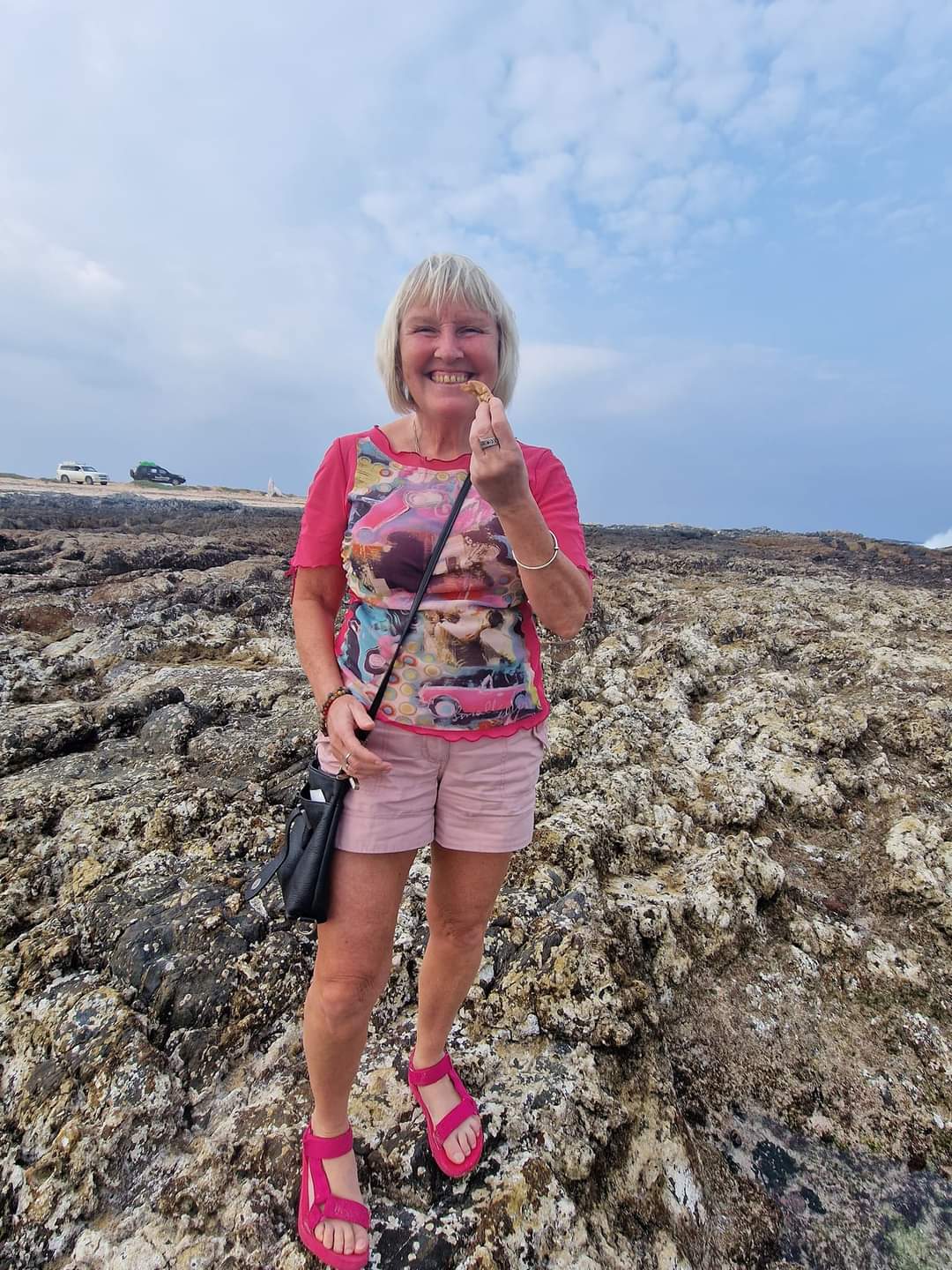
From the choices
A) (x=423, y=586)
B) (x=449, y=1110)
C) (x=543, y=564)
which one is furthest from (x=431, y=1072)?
(x=543, y=564)

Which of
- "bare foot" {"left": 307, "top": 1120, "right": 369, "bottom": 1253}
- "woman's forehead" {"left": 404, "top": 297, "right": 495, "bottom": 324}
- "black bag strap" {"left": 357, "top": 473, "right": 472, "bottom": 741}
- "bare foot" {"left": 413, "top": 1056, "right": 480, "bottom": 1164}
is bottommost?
"bare foot" {"left": 307, "top": 1120, "right": 369, "bottom": 1253}

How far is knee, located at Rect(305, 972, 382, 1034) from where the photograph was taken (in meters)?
1.78

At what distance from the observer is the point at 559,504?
1.75 metres

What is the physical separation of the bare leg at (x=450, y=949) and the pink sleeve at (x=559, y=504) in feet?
3.09

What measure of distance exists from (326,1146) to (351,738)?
1.28 metres

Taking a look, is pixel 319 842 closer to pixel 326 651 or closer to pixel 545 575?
pixel 326 651

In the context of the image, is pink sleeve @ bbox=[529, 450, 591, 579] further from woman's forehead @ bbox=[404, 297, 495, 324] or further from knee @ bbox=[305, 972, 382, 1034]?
knee @ bbox=[305, 972, 382, 1034]

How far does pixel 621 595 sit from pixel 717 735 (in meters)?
3.09

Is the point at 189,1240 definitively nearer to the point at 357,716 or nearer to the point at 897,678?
the point at 357,716

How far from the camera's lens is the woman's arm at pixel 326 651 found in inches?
67.6

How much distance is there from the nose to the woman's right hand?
982 mm

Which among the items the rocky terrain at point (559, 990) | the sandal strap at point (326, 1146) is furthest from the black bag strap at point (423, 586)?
the rocky terrain at point (559, 990)

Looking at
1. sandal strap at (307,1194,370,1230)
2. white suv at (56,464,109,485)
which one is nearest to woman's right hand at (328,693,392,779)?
sandal strap at (307,1194,370,1230)

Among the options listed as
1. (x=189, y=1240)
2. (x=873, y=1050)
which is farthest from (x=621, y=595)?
(x=189, y=1240)
